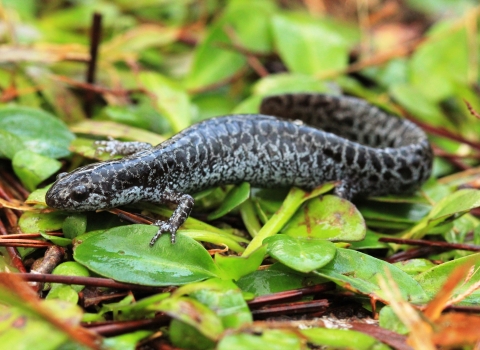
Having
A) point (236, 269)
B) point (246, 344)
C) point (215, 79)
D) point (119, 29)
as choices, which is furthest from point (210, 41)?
point (246, 344)

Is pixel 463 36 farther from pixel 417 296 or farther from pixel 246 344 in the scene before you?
pixel 246 344

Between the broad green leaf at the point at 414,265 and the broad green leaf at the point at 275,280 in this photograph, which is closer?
the broad green leaf at the point at 275,280

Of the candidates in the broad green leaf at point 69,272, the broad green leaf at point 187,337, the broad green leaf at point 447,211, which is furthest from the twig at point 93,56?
the broad green leaf at point 447,211

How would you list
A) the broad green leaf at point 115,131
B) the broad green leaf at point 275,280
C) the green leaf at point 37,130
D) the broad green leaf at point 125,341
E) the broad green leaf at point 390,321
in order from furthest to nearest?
the broad green leaf at point 115,131, the green leaf at point 37,130, the broad green leaf at point 275,280, the broad green leaf at point 390,321, the broad green leaf at point 125,341

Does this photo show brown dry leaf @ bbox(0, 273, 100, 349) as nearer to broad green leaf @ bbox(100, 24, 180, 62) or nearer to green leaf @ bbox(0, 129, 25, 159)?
green leaf @ bbox(0, 129, 25, 159)

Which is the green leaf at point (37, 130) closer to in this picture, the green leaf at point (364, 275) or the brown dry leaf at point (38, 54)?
the brown dry leaf at point (38, 54)

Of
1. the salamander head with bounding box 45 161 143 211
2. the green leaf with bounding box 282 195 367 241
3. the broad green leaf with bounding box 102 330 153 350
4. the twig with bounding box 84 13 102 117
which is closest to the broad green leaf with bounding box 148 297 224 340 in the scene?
the broad green leaf with bounding box 102 330 153 350
